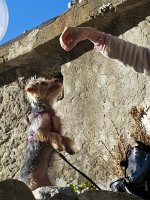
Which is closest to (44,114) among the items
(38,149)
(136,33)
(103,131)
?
(38,149)

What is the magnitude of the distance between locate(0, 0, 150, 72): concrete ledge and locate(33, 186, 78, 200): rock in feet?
6.82

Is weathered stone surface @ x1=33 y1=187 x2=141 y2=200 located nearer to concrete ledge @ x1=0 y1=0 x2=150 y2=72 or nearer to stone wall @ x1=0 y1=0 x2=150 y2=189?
stone wall @ x1=0 y1=0 x2=150 y2=189

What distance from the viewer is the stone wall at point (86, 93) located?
Result: 12.9 feet

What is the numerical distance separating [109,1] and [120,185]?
1.81m

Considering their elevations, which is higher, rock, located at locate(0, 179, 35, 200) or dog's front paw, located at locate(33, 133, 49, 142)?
dog's front paw, located at locate(33, 133, 49, 142)

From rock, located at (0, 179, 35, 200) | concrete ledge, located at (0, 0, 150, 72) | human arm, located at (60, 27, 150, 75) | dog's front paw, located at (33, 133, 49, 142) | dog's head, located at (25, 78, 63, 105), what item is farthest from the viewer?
concrete ledge, located at (0, 0, 150, 72)

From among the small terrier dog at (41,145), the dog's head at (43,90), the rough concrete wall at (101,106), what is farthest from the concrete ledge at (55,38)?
the small terrier dog at (41,145)

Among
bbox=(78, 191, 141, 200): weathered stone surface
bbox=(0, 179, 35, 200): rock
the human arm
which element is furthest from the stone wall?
bbox=(0, 179, 35, 200): rock

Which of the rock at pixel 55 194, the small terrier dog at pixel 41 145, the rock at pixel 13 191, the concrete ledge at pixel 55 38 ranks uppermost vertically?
the concrete ledge at pixel 55 38

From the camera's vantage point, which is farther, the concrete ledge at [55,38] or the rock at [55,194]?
the concrete ledge at [55,38]

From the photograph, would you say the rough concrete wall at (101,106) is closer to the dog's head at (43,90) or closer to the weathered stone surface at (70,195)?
the dog's head at (43,90)

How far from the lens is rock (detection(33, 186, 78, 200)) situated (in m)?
2.23

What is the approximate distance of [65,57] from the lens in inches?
182

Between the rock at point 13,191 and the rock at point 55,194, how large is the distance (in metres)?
0.30
